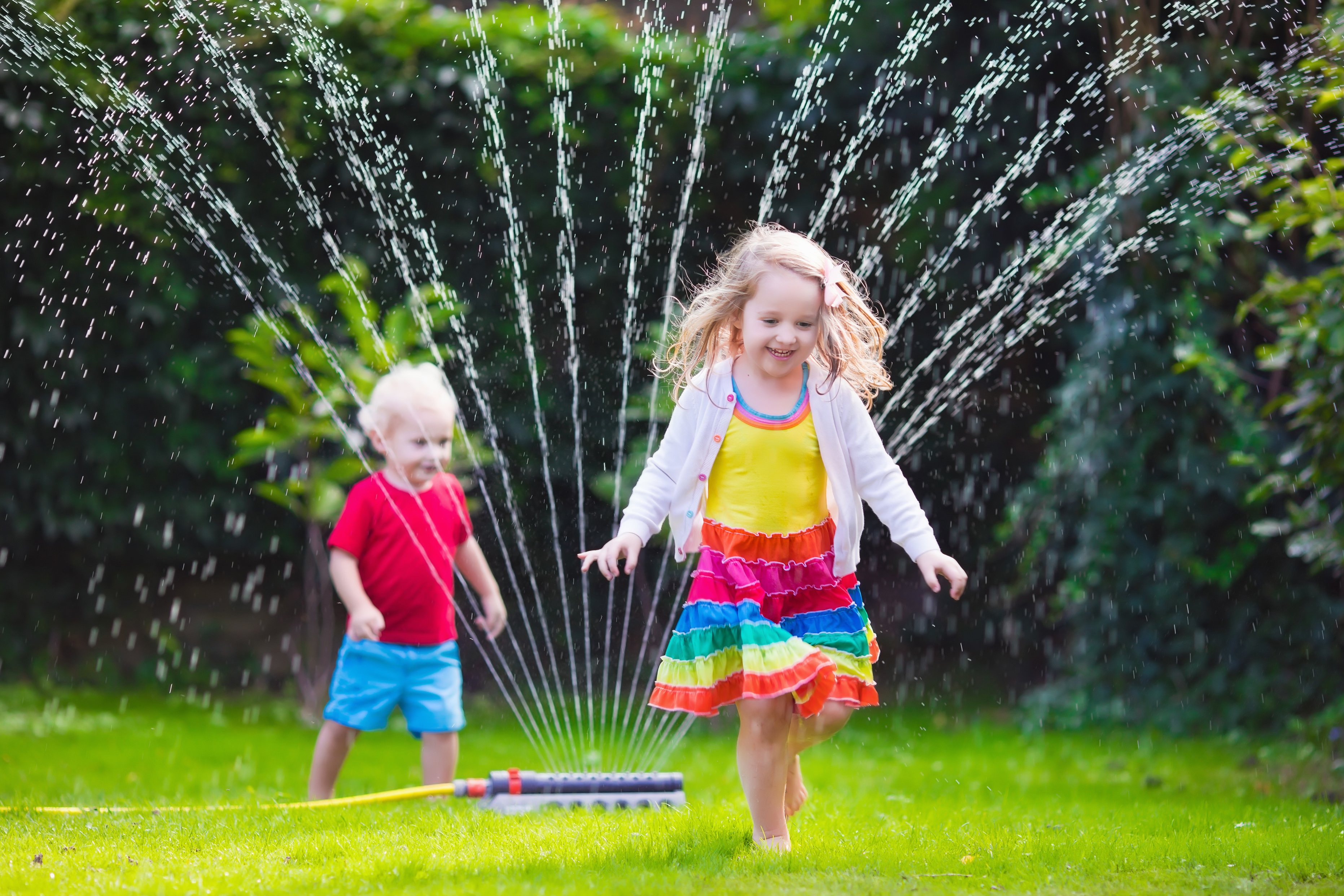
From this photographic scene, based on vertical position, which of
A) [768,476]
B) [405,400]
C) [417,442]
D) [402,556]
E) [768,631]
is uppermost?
[405,400]

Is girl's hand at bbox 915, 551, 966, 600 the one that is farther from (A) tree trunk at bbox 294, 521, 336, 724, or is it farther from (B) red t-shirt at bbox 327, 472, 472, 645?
(A) tree trunk at bbox 294, 521, 336, 724

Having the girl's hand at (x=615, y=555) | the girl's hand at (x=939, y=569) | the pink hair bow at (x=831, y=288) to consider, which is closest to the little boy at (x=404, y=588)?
the girl's hand at (x=615, y=555)

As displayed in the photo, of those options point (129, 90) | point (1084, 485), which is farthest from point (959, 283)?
point (129, 90)

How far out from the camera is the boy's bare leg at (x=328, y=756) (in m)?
3.73

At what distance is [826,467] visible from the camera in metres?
2.99

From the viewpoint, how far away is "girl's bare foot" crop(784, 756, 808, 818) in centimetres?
314

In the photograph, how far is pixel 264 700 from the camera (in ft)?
20.2

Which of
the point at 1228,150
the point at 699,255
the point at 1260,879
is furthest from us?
the point at 699,255

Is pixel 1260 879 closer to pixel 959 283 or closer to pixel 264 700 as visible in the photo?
pixel 959 283

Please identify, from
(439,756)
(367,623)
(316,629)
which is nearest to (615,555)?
(367,623)

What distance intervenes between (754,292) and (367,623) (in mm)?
1318

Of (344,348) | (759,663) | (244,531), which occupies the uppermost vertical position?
(344,348)

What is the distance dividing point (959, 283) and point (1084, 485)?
3.78ft

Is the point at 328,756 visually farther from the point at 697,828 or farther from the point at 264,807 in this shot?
the point at 697,828
